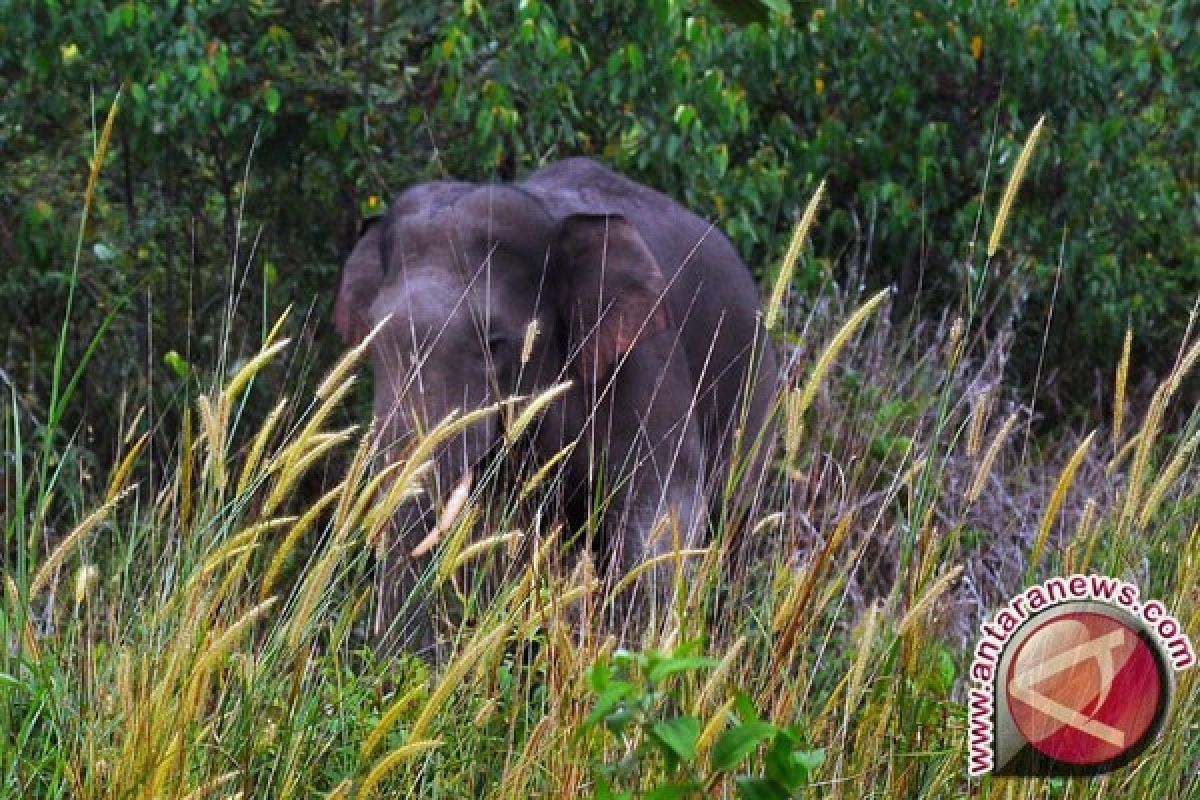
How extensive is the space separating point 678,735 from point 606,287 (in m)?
3.81

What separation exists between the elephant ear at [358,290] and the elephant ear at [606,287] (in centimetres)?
55

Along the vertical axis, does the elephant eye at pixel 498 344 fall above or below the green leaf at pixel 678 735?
below

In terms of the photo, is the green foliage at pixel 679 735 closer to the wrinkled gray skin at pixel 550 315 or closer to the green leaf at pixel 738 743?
the green leaf at pixel 738 743

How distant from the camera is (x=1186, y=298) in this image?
407 inches

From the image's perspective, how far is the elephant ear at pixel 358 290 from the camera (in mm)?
6242

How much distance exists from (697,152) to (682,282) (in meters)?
1.32

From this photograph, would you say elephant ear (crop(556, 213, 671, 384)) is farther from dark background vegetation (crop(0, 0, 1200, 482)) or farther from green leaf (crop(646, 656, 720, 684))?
green leaf (crop(646, 656, 720, 684))

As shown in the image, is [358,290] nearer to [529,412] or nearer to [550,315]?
[550,315]

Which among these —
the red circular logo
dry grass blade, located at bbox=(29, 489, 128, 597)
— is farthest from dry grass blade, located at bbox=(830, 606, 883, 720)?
dry grass blade, located at bbox=(29, 489, 128, 597)

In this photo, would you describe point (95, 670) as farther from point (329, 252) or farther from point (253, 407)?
point (329, 252)

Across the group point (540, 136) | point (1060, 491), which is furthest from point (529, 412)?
point (540, 136)

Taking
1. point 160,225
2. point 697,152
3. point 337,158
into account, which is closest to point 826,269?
point 697,152

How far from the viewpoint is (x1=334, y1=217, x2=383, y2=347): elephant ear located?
20.5 ft

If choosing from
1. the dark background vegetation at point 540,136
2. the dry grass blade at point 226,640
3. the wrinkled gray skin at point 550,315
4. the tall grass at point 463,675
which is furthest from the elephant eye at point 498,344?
the dry grass blade at point 226,640
